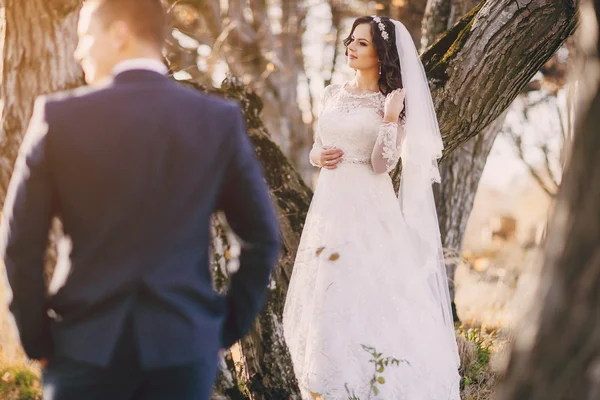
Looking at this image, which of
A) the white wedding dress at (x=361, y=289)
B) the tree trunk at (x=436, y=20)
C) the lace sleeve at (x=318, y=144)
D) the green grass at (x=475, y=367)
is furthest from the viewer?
the tree trunk at (x=436, y=20)

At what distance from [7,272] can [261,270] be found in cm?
73

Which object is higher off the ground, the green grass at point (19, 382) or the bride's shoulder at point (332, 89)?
the bride's shoulder at point (332, 89)

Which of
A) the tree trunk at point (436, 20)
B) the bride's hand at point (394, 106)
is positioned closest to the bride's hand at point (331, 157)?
the bride's hand at point (394, 106)

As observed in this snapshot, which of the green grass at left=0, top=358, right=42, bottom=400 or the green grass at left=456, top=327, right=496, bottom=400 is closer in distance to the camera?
the green grass at left=0, top=358, right=42, bottom=400

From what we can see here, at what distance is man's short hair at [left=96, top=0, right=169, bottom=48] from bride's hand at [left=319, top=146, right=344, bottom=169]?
289 centimetres

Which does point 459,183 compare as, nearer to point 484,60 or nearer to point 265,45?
point 484,60

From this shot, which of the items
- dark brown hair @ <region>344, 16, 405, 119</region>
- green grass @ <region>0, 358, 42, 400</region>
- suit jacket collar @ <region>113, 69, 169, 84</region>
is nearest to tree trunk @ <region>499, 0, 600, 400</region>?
suit jacket collar @ <region>113, 69, 169, 84</region>

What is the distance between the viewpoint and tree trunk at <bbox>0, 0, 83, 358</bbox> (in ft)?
12.9

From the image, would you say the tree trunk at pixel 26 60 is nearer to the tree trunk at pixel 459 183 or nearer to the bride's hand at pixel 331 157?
the bride's hand at pixel 331 157

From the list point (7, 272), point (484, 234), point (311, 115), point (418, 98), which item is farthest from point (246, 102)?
point (484, 234)

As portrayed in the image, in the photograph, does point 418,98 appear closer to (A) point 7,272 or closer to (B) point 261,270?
(B) point 261,270

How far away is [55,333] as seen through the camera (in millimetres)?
1996

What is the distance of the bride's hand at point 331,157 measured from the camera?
4.91m

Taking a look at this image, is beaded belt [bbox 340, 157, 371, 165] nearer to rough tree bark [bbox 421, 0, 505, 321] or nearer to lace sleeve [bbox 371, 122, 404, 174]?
lace sleeve [bbox 371, 122, 404, 174]
